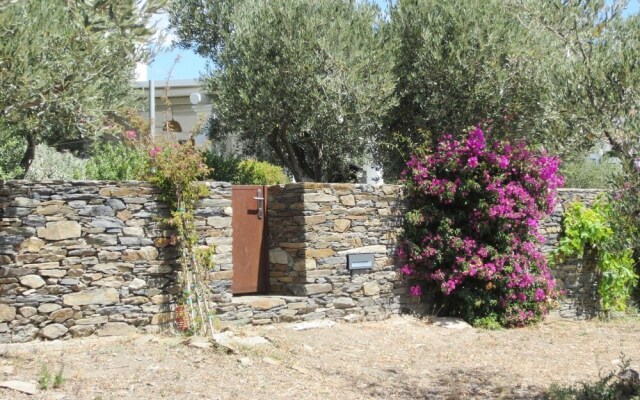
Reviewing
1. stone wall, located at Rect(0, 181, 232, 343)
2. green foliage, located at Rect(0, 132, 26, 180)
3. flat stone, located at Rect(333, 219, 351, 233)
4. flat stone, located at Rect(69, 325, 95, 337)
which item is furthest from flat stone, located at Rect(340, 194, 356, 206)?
green foliage, located at Rect(0, 132, 26, 180)

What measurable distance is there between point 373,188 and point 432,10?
3.12 metres

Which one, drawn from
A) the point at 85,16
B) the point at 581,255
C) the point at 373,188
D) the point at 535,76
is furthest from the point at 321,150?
the point at 85,16

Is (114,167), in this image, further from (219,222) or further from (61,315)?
(61,315)

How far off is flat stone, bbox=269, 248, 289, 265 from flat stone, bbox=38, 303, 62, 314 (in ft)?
10.6

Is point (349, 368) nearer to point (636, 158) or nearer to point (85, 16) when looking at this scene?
point (636, 158)

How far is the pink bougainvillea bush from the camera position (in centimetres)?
1052

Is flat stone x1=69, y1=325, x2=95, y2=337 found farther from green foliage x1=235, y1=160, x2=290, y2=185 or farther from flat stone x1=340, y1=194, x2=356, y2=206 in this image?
green foliage x1=235, y1=160, x2=290, y2=185

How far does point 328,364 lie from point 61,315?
3.17m

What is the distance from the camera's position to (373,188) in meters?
10.6

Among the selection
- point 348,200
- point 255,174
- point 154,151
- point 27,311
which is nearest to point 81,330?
point 27,311

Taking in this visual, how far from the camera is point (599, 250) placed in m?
12.2

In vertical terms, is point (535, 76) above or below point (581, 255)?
above

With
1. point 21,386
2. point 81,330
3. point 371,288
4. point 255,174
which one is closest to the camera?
point 21,386

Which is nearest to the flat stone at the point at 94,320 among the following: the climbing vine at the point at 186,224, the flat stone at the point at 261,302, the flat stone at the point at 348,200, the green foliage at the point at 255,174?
the climbing vine at the point at 186,224
